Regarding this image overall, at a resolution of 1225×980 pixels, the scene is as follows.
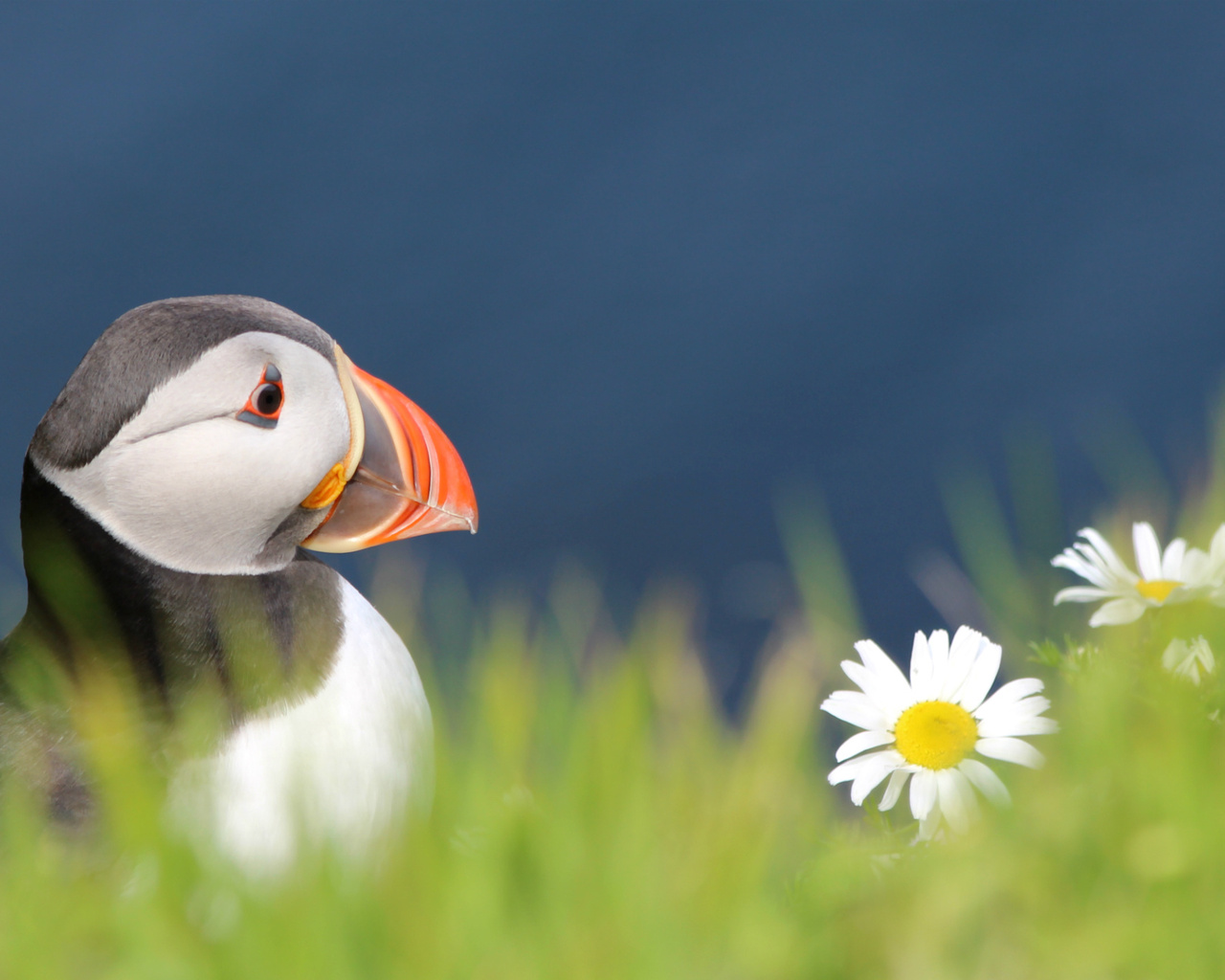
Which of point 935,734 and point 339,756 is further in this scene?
point 339,756

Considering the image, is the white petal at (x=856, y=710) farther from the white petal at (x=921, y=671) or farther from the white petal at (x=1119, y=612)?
the white petal at (x=1119, y=612)

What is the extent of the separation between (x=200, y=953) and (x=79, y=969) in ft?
0.50

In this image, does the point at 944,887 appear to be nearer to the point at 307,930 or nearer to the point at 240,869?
the point at 307,930

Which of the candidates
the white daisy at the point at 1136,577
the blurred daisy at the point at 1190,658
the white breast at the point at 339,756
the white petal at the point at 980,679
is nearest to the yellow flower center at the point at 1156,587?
the white daisy at the point at 1136,577

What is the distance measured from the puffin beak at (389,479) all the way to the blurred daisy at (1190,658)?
1217 mm

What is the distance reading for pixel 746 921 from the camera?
124cm

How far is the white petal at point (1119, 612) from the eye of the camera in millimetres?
1632

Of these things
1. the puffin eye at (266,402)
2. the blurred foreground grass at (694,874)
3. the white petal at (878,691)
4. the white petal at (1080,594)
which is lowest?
the blurred foreground grass at (694,874)

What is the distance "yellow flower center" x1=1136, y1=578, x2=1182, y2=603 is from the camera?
1701mm

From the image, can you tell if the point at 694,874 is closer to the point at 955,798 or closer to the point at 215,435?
the point at 955,798

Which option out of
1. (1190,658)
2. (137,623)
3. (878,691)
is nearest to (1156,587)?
(1190,658)

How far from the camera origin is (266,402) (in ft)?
6.66

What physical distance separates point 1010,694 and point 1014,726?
46 mm

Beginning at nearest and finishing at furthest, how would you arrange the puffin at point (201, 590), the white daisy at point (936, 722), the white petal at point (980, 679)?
the white daisy at point (936, 722) → the white petal at point (980, 679) → the puffin at point (201, 590)
